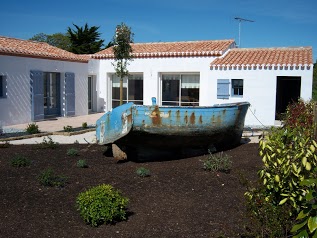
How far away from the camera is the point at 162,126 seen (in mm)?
9672

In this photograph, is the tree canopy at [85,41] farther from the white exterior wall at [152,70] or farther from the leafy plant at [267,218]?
the leafy plant at [267,218]

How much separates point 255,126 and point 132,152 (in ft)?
29.5

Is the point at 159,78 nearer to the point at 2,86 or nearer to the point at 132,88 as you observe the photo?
the point at 132,88

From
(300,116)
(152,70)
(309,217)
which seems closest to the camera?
(309,217)

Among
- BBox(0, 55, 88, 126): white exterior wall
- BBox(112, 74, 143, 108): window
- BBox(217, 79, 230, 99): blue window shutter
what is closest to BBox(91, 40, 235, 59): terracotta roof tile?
BBox(112, 74, 143, 108): window

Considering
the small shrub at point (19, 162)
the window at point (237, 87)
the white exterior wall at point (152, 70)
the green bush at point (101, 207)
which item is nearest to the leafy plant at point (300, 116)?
the window at point (237, 87)

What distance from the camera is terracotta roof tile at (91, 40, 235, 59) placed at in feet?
65.6

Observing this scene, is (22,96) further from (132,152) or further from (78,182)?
(78,182)

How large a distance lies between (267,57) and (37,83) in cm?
1148

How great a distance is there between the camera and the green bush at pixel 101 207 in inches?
213

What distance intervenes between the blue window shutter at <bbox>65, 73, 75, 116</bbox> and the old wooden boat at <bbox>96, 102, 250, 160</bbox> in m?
10.4

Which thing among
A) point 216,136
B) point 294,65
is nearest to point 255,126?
point 294,65

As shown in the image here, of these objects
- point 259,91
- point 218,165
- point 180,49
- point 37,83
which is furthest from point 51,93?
point 218,165

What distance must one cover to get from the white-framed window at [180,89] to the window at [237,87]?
2808 millimetres
